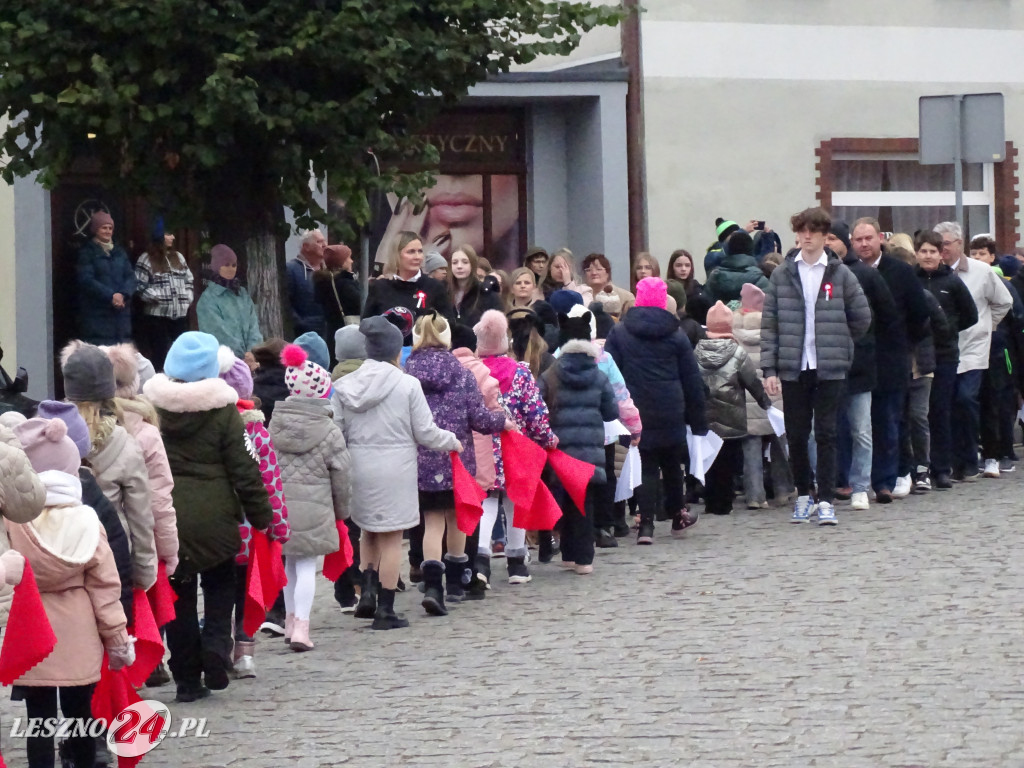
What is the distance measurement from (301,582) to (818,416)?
17.3 ft

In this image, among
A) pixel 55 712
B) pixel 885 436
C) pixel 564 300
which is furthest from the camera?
pixel 885 436

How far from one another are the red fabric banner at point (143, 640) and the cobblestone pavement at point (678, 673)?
0.32 metres

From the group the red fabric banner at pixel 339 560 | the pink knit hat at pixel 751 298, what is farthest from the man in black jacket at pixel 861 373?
the red fabric banner at pixel 339 560

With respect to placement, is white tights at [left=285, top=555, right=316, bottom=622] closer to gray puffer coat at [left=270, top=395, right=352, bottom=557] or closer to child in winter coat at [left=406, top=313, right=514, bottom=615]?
gray puffer coat at [left=270, top=395, right=352, bottom=557]

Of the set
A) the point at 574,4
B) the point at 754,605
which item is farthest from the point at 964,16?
the point at 754,605

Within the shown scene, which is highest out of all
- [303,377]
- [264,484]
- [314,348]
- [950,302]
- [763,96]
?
[763,96]

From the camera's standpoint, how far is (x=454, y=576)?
38.3ft

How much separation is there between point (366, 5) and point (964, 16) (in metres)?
12.0

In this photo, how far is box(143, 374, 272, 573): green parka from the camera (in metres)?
8.90

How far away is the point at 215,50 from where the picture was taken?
48.1ft

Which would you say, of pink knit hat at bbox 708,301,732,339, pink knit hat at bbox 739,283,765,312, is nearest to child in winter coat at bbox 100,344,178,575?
pink knit hat at bbox 708,301,732,339

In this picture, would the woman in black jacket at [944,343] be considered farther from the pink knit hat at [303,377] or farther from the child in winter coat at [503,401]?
the pink knit hat at [303,377]

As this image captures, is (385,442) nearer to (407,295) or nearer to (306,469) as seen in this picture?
(306,469)

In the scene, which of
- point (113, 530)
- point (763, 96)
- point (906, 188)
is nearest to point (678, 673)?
point (113, 530)
